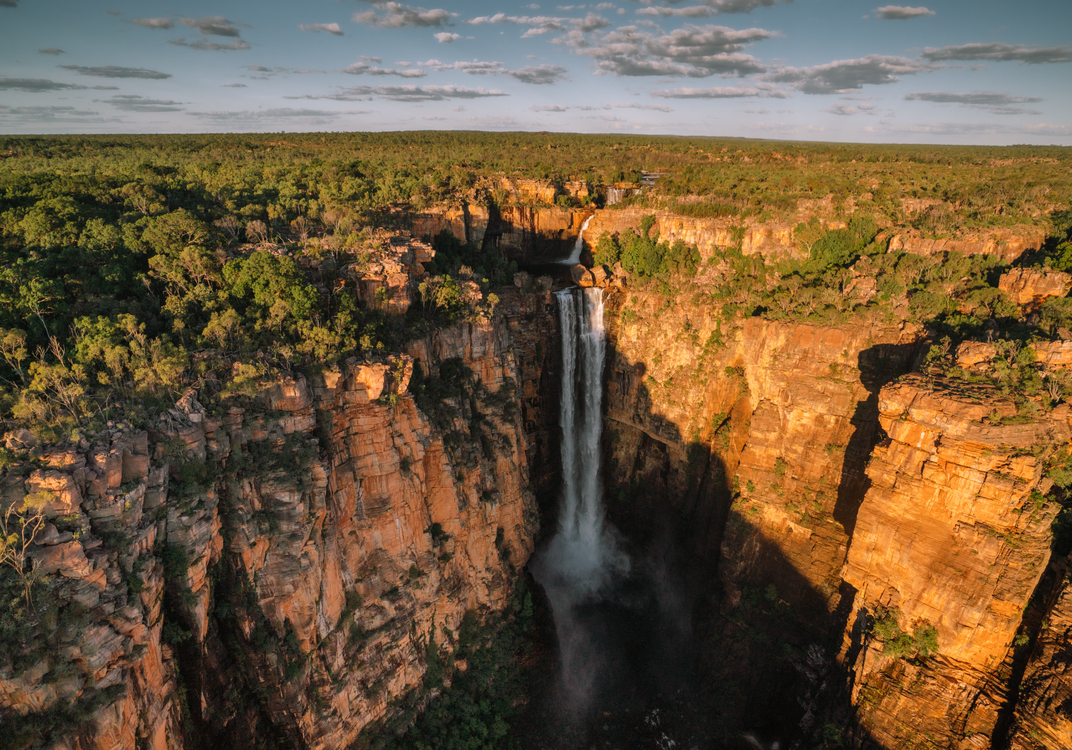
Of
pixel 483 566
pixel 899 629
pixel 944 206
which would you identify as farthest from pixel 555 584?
pixel 944 206

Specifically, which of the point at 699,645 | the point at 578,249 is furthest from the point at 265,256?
the point at 699,645

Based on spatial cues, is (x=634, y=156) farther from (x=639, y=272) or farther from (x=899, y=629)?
(x=899, y=629)

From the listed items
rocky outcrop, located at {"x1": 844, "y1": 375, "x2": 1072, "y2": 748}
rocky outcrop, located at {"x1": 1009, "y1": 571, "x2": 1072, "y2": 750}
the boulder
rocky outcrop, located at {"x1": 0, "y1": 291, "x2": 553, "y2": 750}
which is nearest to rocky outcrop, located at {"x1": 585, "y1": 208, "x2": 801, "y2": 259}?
the boulder

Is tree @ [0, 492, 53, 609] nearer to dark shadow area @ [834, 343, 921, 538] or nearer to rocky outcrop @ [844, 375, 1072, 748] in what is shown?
rocky outcrop @ [844, 375, 1072, 748]

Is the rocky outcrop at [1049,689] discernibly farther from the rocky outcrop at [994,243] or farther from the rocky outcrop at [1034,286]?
the rocky outcrop at [994,243]

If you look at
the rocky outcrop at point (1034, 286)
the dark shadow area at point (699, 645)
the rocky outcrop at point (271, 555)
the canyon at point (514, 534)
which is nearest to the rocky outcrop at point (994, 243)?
the canyon at point (514, 534)

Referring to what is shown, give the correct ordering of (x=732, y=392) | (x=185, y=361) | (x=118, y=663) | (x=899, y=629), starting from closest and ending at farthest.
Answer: (x=118, y=663) → (x=185, y=361) → (x=899, y=629) → (x=732, y=392)
